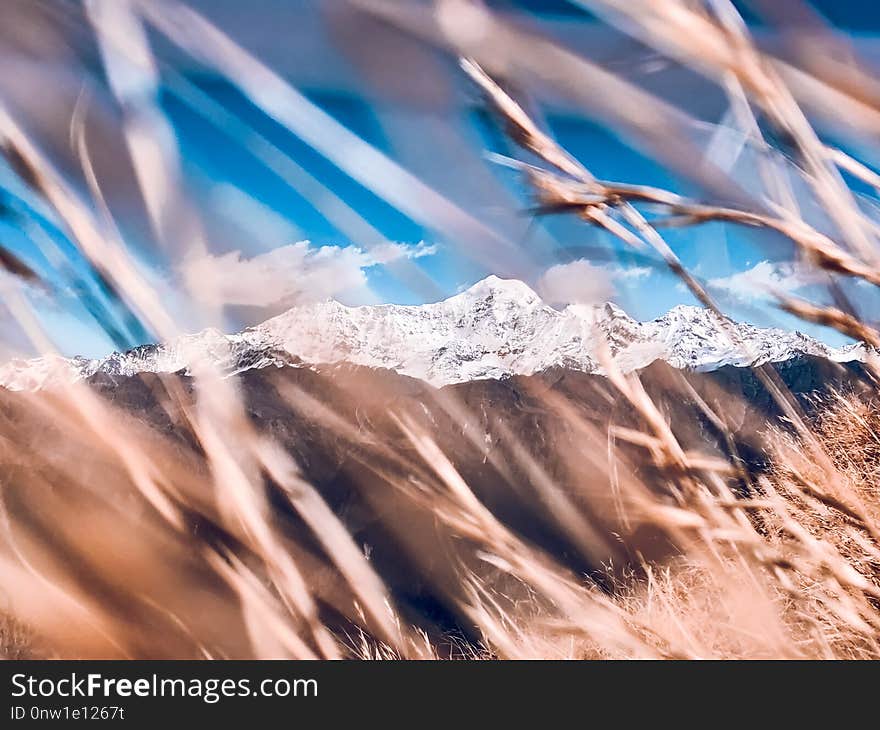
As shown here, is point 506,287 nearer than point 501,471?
No

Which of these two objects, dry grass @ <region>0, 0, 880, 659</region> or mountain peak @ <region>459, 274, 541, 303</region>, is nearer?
dry grass @ <region>0, 0, 880, 659</region>

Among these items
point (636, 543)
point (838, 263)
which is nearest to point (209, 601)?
point (636, 543)

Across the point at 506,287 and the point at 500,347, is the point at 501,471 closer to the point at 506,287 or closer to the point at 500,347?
the point at 506,287

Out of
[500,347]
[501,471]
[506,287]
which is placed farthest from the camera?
[500,347]

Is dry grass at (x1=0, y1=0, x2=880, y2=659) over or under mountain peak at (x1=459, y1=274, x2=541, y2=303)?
under

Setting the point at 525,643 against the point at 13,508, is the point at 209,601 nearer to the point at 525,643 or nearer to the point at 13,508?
the point at 525,643

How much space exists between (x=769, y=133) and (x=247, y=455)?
0.36m

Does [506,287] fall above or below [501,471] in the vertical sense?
above

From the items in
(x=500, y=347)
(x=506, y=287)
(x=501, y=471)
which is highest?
(x=500, y=347)

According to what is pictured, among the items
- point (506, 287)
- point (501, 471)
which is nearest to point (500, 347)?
point (506, 287)

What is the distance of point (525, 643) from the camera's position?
479 millimetres

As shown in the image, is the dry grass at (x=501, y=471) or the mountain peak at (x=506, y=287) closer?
the dry grass at (x=501, y=471)

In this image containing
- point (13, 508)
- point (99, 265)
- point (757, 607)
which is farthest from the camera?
point (13, 508)

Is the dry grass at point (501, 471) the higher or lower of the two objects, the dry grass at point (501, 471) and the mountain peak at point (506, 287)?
the lower
